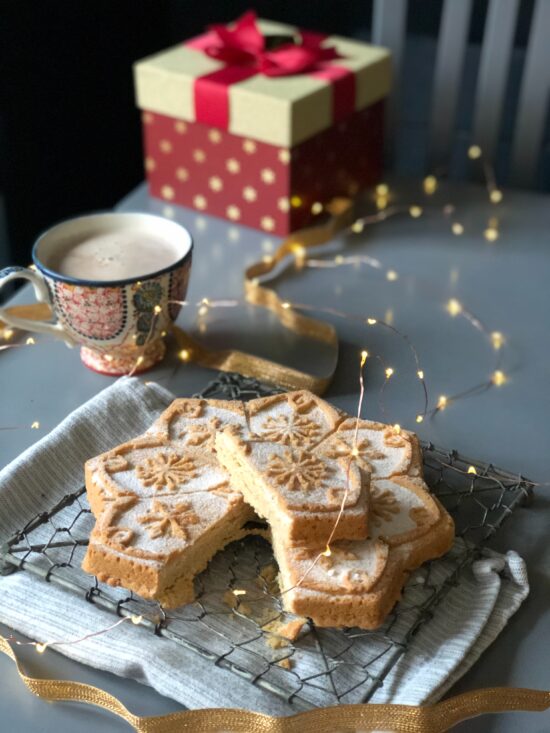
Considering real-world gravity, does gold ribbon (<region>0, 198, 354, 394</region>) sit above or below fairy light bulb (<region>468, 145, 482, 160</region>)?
below

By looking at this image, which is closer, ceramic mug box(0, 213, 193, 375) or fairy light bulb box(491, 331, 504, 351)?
ceramic mug box(0, 213, 193, 375)

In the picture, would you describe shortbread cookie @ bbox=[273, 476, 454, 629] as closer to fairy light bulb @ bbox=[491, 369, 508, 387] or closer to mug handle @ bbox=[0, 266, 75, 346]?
fairy light bulb @ bbox=[491, 369, 508, 387]

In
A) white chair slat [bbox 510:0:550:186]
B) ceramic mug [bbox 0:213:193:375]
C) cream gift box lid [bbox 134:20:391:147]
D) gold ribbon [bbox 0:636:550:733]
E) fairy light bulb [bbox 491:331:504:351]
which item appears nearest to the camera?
gold ribbon [bbox 0:636:550:733]

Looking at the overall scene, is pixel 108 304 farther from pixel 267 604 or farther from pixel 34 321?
pixel 267 604

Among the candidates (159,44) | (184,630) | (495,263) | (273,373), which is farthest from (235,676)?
(159,44)

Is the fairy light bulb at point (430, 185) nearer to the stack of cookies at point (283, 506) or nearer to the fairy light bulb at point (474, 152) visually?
the fairy light bulb at point (474, 152)

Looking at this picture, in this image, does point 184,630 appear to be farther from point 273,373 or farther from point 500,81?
point 500,81

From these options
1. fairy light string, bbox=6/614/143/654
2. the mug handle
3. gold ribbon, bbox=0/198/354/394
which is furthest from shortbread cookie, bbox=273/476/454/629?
the mug handle

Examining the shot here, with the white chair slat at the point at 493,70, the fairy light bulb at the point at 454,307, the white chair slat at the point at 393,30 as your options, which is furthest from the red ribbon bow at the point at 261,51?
the fairy light bulb at the point at 454,307
